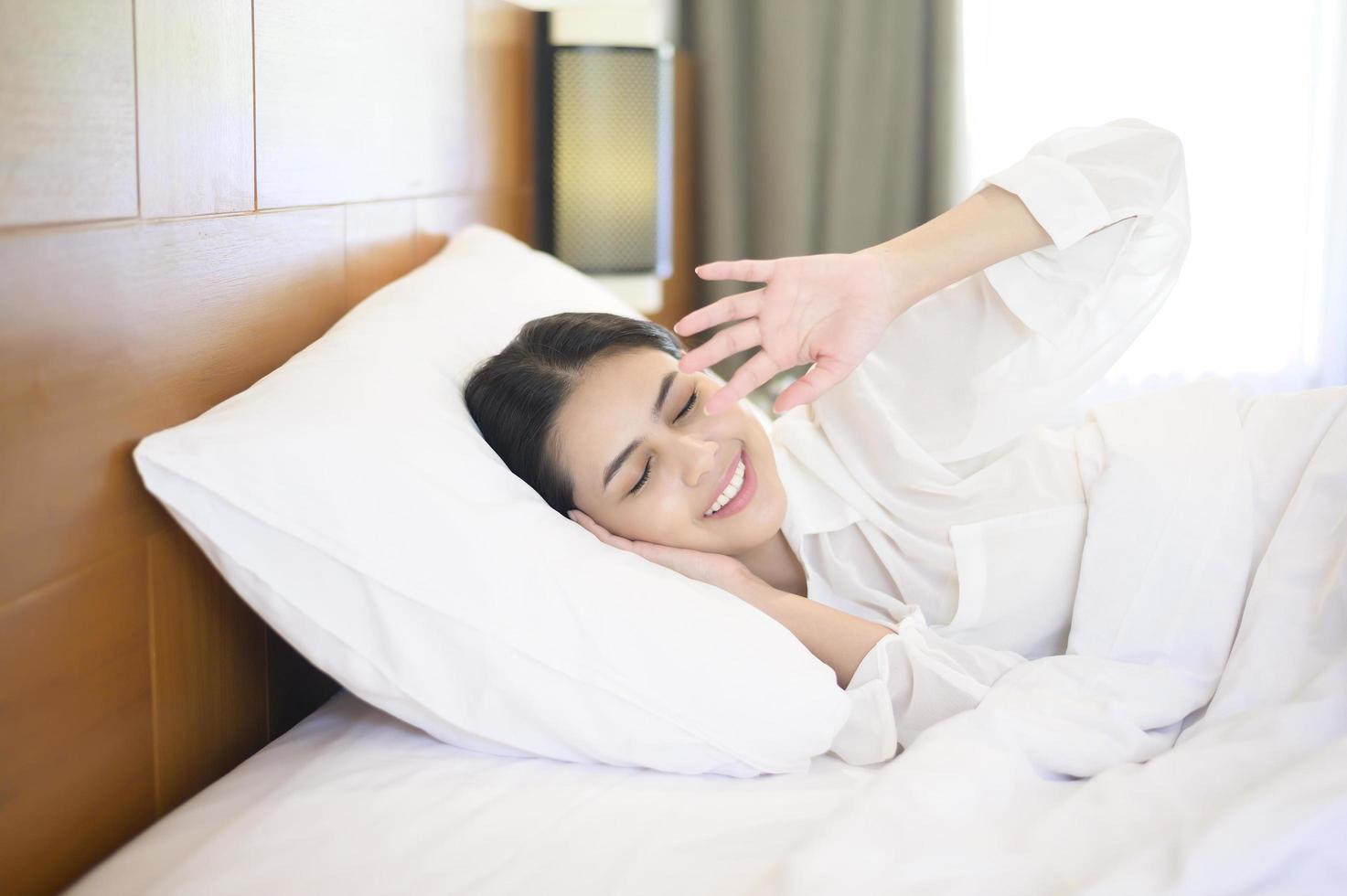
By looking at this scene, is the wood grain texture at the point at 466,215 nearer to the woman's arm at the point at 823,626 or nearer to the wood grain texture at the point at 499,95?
the wood grain texture at the point at 499,95

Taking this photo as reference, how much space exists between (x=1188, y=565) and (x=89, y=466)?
3.44 feet

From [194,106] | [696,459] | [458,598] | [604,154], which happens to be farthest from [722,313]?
[604,154]

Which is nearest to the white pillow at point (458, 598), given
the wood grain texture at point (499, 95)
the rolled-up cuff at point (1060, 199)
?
the rolled-up cuff at point (1060, 199)

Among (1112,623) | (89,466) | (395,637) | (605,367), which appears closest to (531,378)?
(605,367)

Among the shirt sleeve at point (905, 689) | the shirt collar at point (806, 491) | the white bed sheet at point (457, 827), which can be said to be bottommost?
the white bed sheet at point (457, 827)

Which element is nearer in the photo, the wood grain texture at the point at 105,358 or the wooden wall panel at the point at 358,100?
the wood grain texture at the point at 105,358

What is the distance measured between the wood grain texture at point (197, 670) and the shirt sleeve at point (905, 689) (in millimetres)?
584

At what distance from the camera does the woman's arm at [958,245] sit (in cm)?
126

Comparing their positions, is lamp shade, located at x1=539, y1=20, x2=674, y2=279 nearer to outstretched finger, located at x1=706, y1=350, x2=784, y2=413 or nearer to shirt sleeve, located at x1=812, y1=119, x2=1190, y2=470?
shirt sleeve, located at x1=812, y1=119, x2=1190, y2=470

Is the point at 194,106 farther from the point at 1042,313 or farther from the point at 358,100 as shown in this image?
the point at 1042,313

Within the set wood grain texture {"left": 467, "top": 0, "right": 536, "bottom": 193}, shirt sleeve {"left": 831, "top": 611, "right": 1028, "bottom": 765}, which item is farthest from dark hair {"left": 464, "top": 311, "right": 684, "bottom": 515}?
wood grain texture {"left": 467, "top": 0, "right": 536, "bottom": 193}

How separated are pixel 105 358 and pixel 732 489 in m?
0.68

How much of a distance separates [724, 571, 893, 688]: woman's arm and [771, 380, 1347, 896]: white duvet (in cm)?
15

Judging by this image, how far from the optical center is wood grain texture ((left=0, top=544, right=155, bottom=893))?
0.82m
